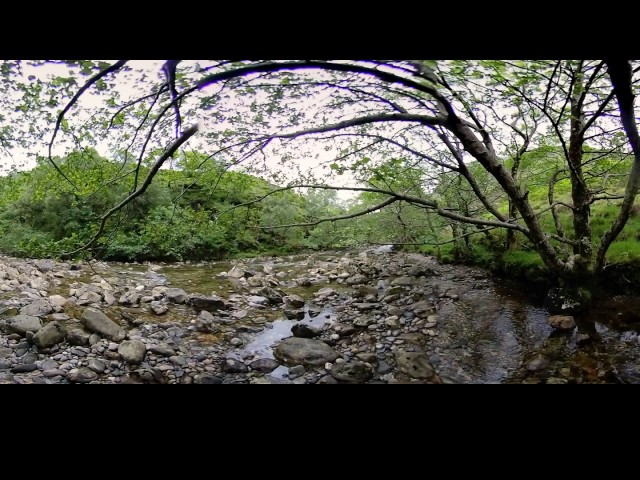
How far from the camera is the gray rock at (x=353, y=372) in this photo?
2354 mm

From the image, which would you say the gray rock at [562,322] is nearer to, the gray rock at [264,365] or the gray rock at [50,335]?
the gray rock at [264,365]

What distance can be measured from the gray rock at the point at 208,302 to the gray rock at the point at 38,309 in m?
1.21

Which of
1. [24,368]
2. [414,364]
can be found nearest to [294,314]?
[414,364]

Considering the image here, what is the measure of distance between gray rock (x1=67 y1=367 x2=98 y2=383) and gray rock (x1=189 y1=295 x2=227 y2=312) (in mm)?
899

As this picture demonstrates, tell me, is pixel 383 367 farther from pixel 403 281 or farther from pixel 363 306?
pixel 403 281

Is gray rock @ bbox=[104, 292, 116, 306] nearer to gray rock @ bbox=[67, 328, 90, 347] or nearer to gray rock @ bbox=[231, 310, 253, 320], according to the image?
gray rock @ bbox=[67, 328, 90, 347]

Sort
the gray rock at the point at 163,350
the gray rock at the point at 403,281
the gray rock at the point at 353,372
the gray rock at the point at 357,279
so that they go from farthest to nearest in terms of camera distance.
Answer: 1. the gray rock at the point at 357,279
2. the gray rock at the point at 403,281
3. the gray rock at the point at 163,350
4. the gray rock at the point at 353,372

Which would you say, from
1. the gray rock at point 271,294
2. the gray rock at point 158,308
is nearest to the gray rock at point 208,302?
the gray rock at point 158,308
